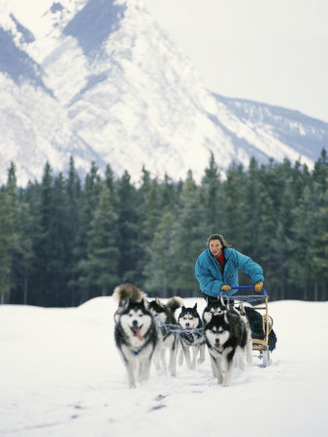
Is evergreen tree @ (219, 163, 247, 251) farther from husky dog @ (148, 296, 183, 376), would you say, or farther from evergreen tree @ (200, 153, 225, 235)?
husky dog @ (148, 296, 183, 376)

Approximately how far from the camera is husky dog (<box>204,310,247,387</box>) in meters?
8.91

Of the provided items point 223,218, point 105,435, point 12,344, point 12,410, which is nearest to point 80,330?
point 12,344

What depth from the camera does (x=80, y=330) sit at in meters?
23.2

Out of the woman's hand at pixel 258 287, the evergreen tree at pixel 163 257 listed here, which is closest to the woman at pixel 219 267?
the woman's hand at pixel 258 287

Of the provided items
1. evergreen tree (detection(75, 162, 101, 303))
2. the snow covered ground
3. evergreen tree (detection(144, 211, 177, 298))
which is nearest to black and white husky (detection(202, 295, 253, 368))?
the snow covered ground

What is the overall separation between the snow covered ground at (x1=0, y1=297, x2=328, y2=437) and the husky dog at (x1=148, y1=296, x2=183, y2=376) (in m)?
0.39

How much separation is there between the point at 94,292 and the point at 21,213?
1275 centimetres

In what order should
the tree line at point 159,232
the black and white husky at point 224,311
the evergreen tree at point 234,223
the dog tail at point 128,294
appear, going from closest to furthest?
the black and white husky at point 224,311 < the dog tail at point 128,294 < the tree line at point 159,232 < the evergreen tree at point 234,223

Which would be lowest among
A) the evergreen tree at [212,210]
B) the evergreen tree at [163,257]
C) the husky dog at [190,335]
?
the husky dog at [190,335]

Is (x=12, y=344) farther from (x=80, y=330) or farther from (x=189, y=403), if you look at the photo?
(x=189, y=403)

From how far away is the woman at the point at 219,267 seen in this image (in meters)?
10.2

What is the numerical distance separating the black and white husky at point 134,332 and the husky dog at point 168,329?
913mm

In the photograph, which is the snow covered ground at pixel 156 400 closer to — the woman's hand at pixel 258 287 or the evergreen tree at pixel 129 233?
the woman's hand at pixel 258 287

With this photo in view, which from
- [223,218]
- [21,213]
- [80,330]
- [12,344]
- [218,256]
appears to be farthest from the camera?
[21,213]
